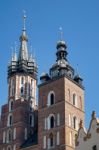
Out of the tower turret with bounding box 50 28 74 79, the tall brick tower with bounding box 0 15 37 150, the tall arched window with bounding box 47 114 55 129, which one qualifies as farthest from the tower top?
the tall arched window with bounding box 47 114 55 129

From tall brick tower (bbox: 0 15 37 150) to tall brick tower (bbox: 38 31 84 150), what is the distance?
5693mm

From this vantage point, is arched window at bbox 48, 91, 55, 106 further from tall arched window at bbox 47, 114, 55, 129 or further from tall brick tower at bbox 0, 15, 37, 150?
tall brick tower at bbox 0, 15, 37, 150

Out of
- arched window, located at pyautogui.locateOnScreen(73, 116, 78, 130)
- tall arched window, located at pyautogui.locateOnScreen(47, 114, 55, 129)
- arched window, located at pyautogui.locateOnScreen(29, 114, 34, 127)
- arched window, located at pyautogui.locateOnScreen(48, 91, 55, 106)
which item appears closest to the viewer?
tall arched window, located at pyautogui.locateOnScreen(47, 114, 55, 129)

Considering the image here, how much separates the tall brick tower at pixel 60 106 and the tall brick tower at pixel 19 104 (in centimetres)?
569

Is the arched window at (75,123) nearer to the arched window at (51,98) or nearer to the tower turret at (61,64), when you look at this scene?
the arched window at (51,98)

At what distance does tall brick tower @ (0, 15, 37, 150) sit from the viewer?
72.8 m

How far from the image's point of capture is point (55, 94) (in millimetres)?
68250

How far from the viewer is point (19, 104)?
74.6m

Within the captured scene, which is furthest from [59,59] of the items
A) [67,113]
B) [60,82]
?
[67,113]

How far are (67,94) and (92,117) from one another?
77.3 ft

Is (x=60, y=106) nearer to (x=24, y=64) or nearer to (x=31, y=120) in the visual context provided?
(x=31, y=120)

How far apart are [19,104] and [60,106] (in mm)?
10392

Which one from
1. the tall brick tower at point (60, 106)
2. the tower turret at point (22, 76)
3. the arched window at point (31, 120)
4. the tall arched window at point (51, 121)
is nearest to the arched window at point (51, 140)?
the tall brick tower at point (60, 106)

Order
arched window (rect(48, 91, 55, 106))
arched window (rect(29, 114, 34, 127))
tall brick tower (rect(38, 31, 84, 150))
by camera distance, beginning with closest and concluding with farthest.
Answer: tall brick tower (rect(38, 31, 84, 150)) < arched window (rect(48, 91, 55, 106)) < arched window (rect(29, 114, 34, 127))
